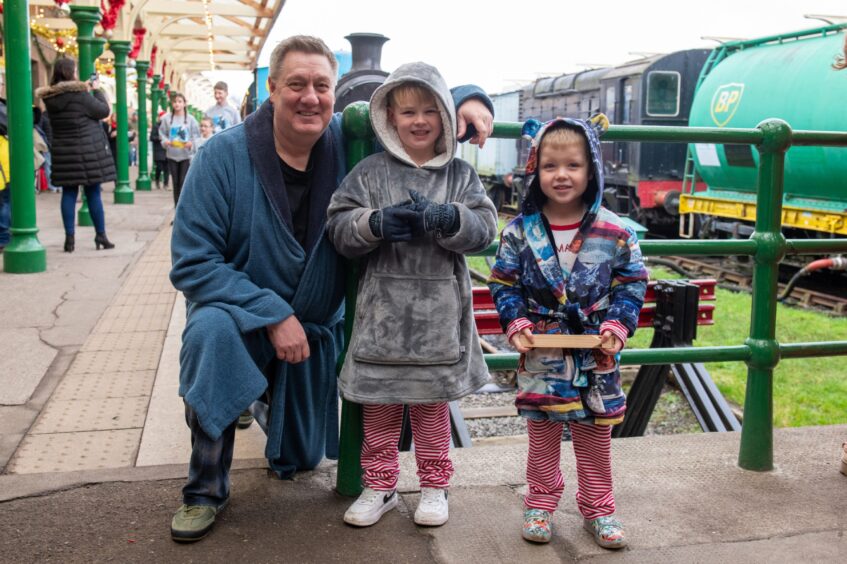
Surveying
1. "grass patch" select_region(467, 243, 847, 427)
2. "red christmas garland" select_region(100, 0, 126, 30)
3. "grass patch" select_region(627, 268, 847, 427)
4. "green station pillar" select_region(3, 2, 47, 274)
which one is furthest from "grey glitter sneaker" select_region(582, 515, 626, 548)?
"red christmas garland" select_region(100, 0, 126, 30)

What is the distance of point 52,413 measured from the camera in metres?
3.86

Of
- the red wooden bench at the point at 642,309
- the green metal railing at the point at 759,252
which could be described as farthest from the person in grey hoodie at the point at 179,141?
the green metal railing at the point at 759,252

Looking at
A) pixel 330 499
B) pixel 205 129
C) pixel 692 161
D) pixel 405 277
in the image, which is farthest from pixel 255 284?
pixel 692 161

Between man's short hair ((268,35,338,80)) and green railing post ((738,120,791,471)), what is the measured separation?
1.59 meters

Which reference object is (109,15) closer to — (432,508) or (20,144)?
(20,144)

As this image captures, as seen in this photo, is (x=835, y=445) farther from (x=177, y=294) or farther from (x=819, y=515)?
(x=177, y=294)

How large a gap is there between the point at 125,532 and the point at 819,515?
7.09 ft

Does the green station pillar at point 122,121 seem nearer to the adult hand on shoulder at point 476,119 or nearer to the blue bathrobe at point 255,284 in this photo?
the blue bathrobe at point 255,284

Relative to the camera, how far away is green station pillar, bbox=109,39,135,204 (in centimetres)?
1545

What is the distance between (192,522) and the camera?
8.40 feet

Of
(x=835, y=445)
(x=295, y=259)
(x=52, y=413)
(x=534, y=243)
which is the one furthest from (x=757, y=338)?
(x=52, y=413)

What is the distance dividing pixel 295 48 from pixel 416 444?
129 cm

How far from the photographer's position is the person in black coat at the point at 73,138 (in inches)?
338

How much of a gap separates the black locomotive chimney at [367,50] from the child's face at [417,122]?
18.9ft
